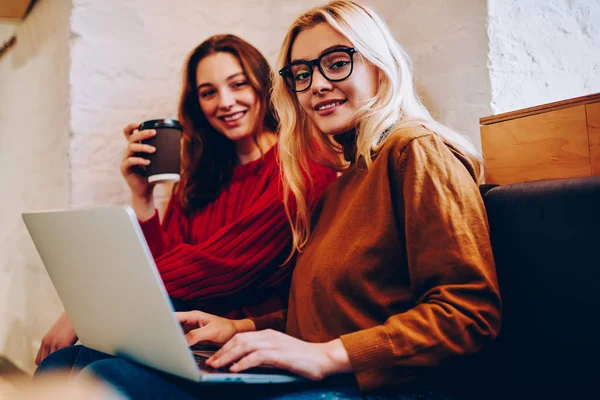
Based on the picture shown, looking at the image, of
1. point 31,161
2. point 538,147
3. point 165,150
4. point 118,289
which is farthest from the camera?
point 31,161

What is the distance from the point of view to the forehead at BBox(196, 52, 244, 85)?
5.14 feet

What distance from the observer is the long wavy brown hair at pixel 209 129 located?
5.20ft

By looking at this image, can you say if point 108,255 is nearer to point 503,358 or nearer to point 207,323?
point 207,323

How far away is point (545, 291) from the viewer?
0.82m

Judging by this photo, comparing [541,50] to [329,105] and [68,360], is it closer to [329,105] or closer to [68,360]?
[329,105]

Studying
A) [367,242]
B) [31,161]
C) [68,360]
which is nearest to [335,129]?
[367,242]

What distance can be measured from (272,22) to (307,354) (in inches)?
57.3

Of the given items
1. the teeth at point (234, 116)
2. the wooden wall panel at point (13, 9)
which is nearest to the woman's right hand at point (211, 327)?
the teeth at point (234, 116)

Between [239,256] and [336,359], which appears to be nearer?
[336,359]

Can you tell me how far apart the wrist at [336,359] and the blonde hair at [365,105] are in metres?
0.35

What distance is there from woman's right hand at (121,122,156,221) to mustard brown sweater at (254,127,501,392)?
1.85 ft

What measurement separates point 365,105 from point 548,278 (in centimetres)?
45

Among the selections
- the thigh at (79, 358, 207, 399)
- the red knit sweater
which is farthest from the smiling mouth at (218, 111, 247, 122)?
the thigh at (79, 358, 207, 399)

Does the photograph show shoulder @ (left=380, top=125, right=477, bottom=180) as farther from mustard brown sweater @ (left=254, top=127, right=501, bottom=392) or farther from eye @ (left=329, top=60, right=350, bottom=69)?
eye @ (left=329, top=60, right=350, bottom=69)
